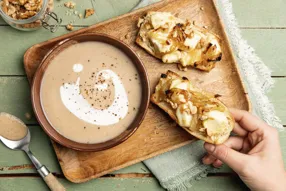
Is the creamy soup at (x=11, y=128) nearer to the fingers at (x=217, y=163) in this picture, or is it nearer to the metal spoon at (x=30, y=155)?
the metal spoon at (x=30, y=155)

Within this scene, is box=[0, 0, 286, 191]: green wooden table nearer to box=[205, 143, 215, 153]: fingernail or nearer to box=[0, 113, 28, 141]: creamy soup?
box=[0, 113, 28, 141]: creamy soup

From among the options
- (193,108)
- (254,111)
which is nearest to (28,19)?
(193,108)

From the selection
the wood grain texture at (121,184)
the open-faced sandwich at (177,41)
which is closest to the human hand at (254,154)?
the wood grain texture at (121,184)

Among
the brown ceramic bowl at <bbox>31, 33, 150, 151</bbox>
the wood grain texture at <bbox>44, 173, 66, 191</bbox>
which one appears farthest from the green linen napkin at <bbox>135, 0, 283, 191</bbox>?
the wood grain texture at <bbox>44, 173, 66, 191</bbox>

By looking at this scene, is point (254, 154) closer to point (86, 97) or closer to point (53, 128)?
point (86, 97)

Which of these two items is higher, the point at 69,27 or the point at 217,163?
the point at 69,27

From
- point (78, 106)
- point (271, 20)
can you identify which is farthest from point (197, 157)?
point (271, 20)

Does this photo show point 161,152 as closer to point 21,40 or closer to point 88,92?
point 88,92
